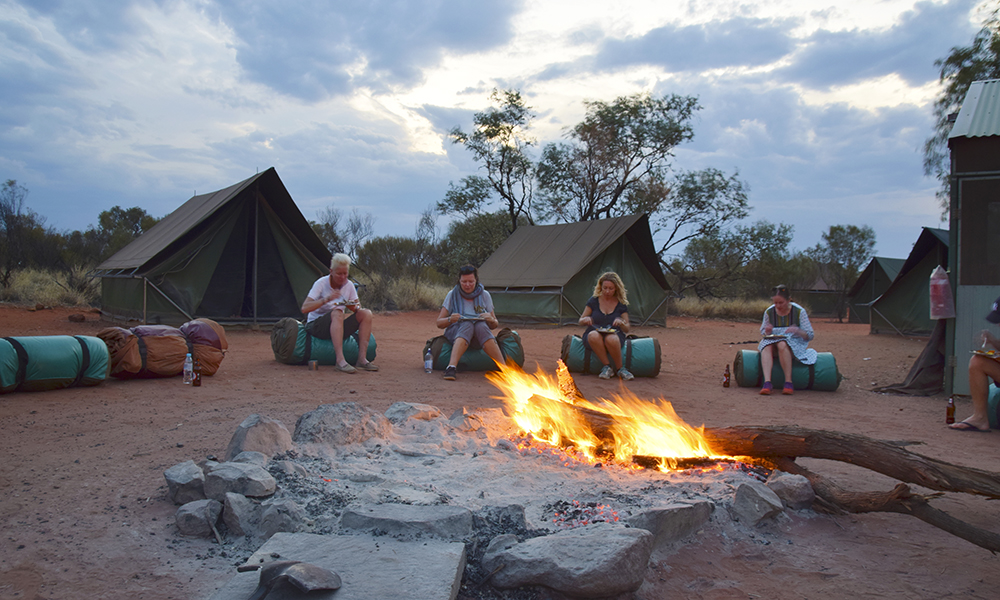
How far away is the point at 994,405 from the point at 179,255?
34.2 ft

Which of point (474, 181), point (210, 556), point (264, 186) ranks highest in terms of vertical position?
point (474, 181)

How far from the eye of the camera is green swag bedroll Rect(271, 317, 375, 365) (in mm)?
6566

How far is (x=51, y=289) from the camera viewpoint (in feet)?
45.3

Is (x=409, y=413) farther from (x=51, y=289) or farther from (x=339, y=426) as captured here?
(x=51, y=289)

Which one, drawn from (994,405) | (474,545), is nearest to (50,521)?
(474,545)

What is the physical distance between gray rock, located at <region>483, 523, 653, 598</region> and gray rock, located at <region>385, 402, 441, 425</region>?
1743 millimetres

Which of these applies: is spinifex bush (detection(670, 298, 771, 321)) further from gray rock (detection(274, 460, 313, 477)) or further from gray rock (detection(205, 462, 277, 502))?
gray rock (detection(205, 462, 277, 502))

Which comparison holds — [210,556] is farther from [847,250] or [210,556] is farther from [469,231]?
[847,250]

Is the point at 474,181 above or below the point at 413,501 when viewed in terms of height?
above

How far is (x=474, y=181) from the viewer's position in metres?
23.3

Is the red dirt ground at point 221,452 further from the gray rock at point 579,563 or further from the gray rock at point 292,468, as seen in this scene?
the gray rock at point 292,468

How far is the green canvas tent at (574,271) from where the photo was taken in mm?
14055

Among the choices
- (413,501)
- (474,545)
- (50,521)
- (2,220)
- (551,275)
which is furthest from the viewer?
(2,220)

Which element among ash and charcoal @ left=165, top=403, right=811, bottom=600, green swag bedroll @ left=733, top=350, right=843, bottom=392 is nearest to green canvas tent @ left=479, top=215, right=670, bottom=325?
green swag bedroll @ left=733, top=350, right=843, bottom=392
